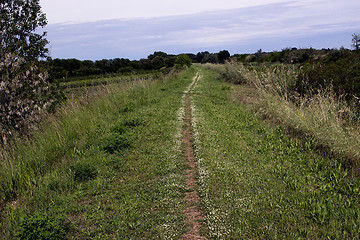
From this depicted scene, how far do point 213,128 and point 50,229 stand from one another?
582 cm

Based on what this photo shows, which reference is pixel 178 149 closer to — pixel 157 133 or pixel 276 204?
pixel 157 133

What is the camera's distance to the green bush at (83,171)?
206 inches

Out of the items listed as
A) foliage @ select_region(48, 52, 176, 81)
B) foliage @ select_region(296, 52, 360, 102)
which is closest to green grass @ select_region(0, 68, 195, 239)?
foliage @ select_region(296, 52, 360, 102)

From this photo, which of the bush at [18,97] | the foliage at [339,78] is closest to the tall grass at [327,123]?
the foliage at [339,78]

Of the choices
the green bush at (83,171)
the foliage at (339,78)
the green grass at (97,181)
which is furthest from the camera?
the foliage at (339,78)

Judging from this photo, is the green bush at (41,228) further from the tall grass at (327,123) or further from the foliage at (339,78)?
the foliage at (339,78)

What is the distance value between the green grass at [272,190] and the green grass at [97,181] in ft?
1.96

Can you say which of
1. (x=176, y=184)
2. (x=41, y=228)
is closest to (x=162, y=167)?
(x=176, y=184)

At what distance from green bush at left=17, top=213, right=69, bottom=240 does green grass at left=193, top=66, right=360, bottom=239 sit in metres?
1.99

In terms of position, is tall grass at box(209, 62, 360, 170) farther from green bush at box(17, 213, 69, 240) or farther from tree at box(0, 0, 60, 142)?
tree at box(0, 0, 60, 142)

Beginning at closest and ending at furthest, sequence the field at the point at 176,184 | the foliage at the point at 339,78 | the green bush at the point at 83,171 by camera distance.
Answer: the field at the point at 176,184 → the green bush at the point at 83,171 → the foliage at the point at 339,78

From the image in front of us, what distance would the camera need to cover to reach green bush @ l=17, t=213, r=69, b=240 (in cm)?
344

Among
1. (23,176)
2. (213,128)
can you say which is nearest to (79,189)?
(23,176)

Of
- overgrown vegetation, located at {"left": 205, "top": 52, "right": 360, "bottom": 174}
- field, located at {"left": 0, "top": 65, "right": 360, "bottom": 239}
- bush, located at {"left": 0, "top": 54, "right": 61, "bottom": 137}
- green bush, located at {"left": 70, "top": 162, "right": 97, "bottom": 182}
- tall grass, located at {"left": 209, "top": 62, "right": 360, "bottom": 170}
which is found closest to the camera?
field, located at {"left": 0, "top": 65, "right": 360, "bottom": 239}
